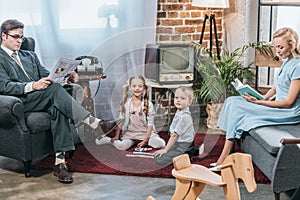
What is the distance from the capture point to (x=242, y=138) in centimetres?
407

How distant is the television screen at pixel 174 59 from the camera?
16.4 ft

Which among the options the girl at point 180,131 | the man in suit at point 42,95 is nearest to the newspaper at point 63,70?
the man in suit at point 42,95

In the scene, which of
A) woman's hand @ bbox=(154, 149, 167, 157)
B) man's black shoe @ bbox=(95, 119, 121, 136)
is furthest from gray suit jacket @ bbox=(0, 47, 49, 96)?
woman's hand @ bbox=(154, 149, 167, 157)

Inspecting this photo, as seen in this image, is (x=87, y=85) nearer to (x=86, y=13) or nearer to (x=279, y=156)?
(x=86, y=13)

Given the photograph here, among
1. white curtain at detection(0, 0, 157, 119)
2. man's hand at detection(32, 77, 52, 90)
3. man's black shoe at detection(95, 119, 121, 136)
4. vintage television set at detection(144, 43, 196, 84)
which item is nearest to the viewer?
man's hand at detection(32, 77, 52, 90)

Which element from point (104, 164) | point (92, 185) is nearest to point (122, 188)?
point (92, 185)

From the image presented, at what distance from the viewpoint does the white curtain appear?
5227mm

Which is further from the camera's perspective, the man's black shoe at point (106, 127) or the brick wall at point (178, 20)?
the brick wall at point (178, 20)

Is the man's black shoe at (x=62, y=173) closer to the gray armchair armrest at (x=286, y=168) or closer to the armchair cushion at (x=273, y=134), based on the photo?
the armchair cushion at (x=273, y=134)

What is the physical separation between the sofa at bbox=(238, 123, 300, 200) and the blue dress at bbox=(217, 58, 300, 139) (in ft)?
0.50

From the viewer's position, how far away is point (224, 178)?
2777mm

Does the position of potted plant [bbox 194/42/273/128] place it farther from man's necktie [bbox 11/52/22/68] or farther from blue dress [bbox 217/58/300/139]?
man's necktie [bbox 11/52/22/68]

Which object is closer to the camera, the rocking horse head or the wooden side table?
the rocking horse head

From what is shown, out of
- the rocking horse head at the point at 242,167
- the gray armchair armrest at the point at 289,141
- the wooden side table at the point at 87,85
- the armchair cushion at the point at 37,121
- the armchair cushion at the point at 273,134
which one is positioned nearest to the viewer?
the rocking horse head at the point at 242,167
